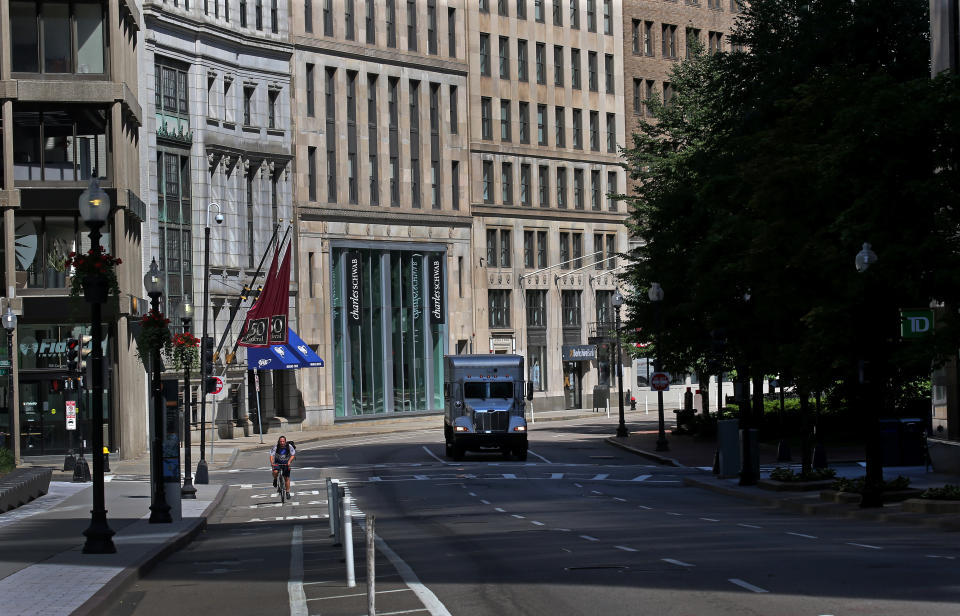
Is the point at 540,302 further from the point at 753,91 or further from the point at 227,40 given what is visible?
the point at 753,91

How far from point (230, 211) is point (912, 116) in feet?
156

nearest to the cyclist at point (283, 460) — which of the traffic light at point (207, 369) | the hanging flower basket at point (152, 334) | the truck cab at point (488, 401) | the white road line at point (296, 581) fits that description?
the hanging flower basket at point (152, 334)

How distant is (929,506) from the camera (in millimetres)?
27297

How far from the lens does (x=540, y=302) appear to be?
97.6 m

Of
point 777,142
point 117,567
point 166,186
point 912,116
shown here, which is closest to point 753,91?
point 777,142

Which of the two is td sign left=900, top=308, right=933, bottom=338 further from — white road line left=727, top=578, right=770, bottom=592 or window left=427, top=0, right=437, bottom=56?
window left=427, top=0, right=437, bottom=56

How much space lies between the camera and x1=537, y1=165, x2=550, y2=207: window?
322ft

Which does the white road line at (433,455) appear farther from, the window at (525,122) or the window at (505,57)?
the window at (505,57)

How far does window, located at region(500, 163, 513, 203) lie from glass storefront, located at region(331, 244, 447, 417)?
25.6 ft

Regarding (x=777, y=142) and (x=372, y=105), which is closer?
(x=777, y=142)

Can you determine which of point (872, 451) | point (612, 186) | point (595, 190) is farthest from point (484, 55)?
point (872, 451)

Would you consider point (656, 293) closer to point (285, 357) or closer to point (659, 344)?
point (659, 344)

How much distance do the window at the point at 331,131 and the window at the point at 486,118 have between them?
13118 mm

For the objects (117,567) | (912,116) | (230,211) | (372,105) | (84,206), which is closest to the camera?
(117,567)
